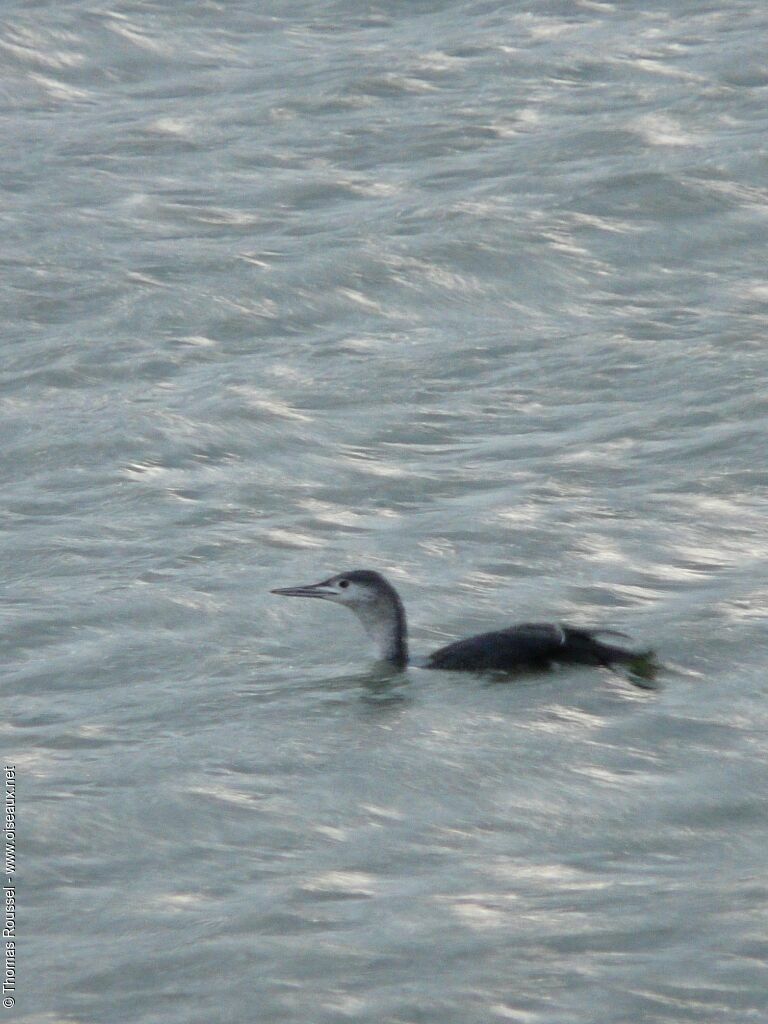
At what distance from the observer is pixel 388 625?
32.7 ft

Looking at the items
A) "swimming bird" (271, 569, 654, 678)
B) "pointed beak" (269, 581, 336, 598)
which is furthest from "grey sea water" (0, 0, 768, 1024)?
"pointed beak" (269, 581, 336, 598)

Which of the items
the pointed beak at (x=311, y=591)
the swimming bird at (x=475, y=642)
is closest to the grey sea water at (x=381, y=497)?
the swimming bird at (x=475, y=642)

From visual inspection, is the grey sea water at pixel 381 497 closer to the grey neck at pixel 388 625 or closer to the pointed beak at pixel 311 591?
the grey neck at pixel 388 625

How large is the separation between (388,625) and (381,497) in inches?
84.7

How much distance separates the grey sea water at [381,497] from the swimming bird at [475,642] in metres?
0.10

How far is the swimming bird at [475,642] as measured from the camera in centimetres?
946

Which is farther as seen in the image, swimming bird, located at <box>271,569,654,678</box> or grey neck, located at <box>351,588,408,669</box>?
grey neck, located at <box>351,588,408,669</box>

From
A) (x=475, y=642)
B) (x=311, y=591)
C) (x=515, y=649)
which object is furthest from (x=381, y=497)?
(x=515, y=649)

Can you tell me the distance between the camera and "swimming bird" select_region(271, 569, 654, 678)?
9.46m

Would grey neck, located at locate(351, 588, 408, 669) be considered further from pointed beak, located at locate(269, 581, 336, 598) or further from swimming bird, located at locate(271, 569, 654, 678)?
pointed beak, located at locate(269, 581, 336, 598)

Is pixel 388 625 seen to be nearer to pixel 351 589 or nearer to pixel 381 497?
pixel 351 589

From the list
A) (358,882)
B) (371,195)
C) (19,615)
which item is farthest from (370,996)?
(371,195)

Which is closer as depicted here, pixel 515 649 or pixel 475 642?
pixel 515 649

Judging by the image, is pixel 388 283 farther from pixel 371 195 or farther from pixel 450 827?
pixel 450 827
